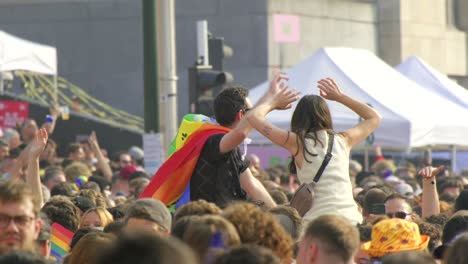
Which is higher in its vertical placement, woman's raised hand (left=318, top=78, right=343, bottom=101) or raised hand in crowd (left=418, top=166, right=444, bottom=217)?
woman's raised hand (left=318, top=78, right=343, bottom=101)

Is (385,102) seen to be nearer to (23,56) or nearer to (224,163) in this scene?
(23,56)

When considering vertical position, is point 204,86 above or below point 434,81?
above

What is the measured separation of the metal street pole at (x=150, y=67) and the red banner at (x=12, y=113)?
8729 mm

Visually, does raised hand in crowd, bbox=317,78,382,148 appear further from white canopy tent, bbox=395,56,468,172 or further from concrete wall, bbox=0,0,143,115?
concrete wall, bbox=0,0,143,115

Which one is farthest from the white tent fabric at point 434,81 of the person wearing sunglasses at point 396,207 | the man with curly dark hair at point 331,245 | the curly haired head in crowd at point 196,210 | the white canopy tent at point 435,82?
the man with curly dark hair at point 331,245

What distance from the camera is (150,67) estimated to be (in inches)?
648

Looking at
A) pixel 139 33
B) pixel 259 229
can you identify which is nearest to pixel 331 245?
pixel 259 229

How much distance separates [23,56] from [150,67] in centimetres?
619

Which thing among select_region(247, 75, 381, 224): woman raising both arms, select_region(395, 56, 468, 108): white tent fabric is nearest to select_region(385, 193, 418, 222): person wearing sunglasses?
select_region(247, 75, 381, 224): woman raising both arms

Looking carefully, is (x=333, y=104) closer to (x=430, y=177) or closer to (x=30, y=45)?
(x=30, y=45)

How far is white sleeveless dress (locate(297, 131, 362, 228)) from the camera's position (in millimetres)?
8438

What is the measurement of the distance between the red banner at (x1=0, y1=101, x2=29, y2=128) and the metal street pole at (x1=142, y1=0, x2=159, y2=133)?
873 cm

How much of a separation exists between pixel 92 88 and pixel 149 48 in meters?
15.4

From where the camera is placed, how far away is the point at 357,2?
33438 mm
